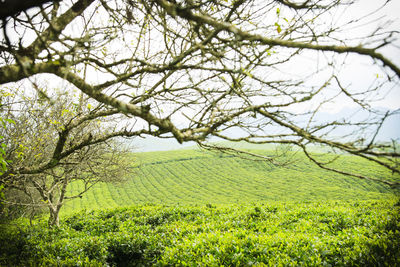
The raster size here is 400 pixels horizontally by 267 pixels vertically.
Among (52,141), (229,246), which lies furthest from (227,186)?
(229,246)

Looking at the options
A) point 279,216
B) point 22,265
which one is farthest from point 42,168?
point 279,216

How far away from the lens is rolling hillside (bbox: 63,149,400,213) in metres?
38.6

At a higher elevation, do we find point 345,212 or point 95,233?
point 345,212

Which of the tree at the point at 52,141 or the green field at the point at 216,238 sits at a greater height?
the tree at the point at 52,141

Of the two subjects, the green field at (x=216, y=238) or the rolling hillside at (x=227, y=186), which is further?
the rolling hillside at (x=227, y=186)

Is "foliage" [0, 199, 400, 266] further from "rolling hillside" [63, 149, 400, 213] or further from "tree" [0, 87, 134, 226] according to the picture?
"rolling hillside" [63, 149, 400, 213]

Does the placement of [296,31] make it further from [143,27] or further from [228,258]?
[228,258]

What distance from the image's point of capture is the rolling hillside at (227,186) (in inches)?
Result: 1519

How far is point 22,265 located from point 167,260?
3.95 metres

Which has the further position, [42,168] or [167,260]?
[167,260]

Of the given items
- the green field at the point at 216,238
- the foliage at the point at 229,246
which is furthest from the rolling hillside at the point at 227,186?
the foliage at the point at 229,246

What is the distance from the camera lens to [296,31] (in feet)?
11.8

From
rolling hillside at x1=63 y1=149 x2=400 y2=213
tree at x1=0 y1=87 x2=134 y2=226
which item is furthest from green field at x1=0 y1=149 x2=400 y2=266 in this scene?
rolling hillside at x1=63 y1=149 x2=400 y2=213

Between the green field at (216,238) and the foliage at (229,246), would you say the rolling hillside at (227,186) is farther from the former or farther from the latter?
the foliage at (229,246)
